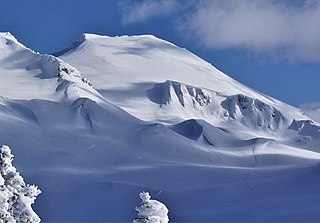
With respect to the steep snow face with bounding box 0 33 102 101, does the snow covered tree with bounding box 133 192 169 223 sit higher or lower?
lower

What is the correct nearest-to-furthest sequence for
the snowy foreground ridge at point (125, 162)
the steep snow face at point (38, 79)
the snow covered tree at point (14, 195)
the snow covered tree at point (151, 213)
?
the snow covered tree at point (14, 195)
the snow covered tree at point (151, 213)
the snowy foreground ridge at point (125, 162)
the steep snow face at point (38, 79)

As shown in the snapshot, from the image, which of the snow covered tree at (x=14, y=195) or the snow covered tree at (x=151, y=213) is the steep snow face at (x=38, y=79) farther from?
the snow covered tree at (x=151, y=213)

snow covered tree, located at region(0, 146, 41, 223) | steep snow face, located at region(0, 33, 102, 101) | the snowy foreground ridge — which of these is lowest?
snow covered tree, located at region(0, 146, 41, 223)

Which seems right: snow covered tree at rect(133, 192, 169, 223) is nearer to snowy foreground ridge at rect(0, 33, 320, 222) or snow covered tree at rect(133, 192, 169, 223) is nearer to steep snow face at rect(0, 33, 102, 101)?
snowy foreground ridge at rect(0, 33, 320, 222)

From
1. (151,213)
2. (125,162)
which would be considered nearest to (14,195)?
(151,213)

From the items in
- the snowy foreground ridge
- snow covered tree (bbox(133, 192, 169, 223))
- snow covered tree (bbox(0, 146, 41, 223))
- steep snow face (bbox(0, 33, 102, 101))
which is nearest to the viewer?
snow covered tree (bbox(0, 146, 41, 223))

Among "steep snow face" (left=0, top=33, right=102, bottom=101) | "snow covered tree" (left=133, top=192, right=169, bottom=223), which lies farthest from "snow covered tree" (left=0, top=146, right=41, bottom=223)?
"steep snow face" (left=0, top=33, right=102, bottom=101)

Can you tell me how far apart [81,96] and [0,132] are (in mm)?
31512

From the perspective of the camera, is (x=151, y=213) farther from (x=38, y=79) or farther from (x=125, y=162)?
(x=38, y=79)

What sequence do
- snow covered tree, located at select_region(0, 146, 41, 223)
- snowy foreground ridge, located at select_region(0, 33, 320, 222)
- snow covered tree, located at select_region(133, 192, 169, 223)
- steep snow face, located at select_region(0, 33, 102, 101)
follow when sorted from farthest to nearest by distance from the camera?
steep snow face, located at select_region(0, 33, 102, 101), snowy foreground ridge, located at select_region(0, 33, 320, 222), snow covered tree, located at select_region(133, 192, 169, 223), snow covered tree, located at select_region(0, 146, 41, 223)

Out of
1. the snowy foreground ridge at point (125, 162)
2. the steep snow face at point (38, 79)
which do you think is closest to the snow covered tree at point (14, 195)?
the snowy foreground ridge at point (125, 162)

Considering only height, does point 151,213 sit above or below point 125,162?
below

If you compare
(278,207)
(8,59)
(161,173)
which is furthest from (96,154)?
(8,59)

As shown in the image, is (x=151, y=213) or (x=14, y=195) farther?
(x=151, y=213)
